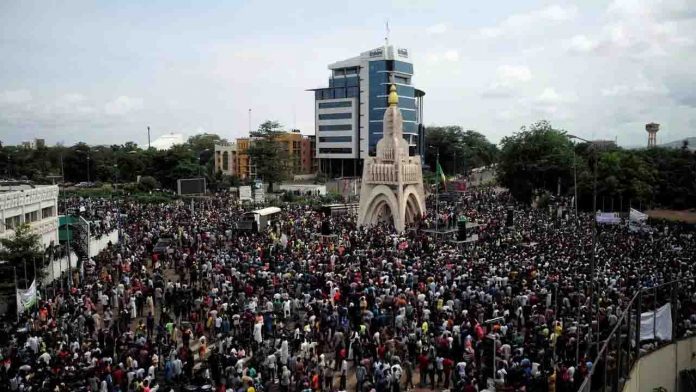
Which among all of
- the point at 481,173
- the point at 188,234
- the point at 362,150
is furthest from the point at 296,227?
the point at 481,173

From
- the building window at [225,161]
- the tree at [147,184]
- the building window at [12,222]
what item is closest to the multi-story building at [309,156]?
the building window at [225,161]

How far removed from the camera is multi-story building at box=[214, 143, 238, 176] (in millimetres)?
93125

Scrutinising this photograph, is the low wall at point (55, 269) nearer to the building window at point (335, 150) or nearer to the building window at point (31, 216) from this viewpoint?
the building window at point (31, 216)

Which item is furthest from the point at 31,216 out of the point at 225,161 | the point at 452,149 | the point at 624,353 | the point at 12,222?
the point at 452,149

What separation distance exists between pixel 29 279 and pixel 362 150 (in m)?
67.6

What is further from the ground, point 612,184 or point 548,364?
point 612,184

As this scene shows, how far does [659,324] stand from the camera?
14578mm

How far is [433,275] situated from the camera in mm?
21000

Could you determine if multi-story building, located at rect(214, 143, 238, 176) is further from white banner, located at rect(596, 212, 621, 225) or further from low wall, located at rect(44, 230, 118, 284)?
white banner, located at rect(596, 212, 621, 225)

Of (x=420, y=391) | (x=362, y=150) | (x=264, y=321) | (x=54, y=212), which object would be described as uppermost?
(x=362, y=150)

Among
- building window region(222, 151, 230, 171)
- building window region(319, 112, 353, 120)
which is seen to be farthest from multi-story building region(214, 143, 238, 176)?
building window region(319, 112, 353, 120)

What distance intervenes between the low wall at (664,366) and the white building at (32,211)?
25247mm

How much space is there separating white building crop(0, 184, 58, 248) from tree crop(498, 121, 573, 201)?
4002 cm

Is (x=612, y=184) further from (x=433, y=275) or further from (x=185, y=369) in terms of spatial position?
(x=185, y=369)
